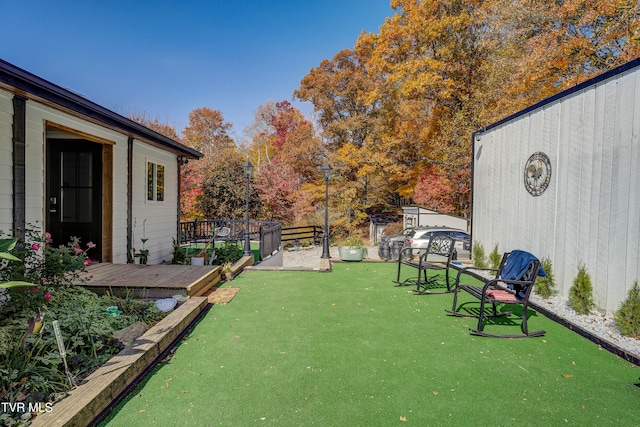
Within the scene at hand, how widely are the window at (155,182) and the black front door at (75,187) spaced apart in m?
1.25

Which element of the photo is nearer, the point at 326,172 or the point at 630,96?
the point at 630,96

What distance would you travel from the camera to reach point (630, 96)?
3785 millimetres

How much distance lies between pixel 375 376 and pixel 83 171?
5978 mm

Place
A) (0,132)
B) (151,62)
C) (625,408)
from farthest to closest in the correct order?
(151,62) < (0,132) < (625,408)

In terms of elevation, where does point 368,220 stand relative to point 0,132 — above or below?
below

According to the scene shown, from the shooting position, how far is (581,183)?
14.6 ft

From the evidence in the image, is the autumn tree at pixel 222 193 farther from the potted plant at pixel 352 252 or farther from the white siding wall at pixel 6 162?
the white siding wall at pixel 6 162

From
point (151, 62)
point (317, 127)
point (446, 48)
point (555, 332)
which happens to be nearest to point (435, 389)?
point (555, 332)

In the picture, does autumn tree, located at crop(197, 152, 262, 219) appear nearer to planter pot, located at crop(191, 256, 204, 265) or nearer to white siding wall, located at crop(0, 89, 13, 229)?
planter pot, located at crop(191, 256, 204, 265)

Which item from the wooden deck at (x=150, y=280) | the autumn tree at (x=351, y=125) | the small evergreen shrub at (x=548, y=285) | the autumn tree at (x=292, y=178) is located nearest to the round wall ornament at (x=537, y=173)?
the small evergreen shrub at (x=548, y=285)

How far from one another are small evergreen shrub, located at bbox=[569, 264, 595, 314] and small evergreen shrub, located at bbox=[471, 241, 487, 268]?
2.79 meters

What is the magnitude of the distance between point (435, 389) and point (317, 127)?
18198 millimetres

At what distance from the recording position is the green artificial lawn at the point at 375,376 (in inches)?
86.0

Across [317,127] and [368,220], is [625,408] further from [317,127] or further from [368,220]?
[317,127]
